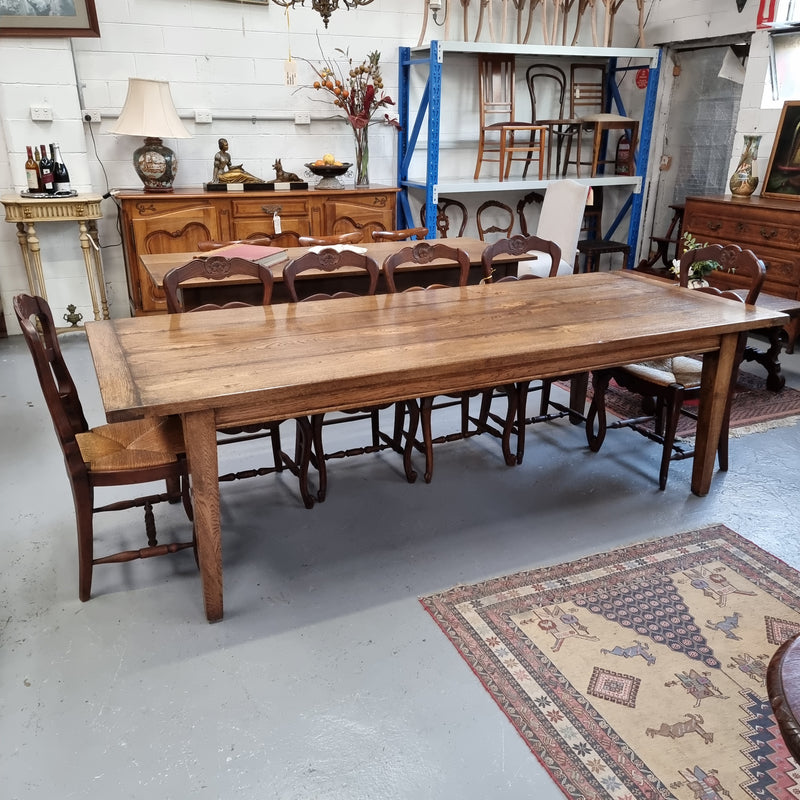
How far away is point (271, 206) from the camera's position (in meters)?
4.88

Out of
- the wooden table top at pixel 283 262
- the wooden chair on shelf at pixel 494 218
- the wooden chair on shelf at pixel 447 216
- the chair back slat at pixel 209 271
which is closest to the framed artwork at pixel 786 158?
the wooden chair on shelf at pixel 494 218

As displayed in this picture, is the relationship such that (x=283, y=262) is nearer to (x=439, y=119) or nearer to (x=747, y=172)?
(x=439, y=119)

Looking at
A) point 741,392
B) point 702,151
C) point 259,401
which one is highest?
point 702,151

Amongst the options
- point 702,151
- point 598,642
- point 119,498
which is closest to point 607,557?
point 598,642

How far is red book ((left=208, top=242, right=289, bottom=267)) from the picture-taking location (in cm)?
327

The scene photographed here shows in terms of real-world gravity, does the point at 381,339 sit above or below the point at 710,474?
above

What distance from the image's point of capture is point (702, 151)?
6121 mm

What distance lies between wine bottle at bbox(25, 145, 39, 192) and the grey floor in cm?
195

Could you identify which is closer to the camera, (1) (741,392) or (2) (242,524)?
(2) (242,524)

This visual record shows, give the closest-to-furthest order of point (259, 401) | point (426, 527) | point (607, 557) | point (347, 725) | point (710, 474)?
point (347, 725) < point (259, 401) < point (607, 557) < point (426, 527) < point (710, 474)

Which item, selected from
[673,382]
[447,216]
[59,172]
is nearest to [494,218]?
[447,216]

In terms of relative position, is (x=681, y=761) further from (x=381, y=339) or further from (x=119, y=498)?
(x=119, y=498)

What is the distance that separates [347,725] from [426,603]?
1.69ft

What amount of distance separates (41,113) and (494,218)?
11.8 feet
